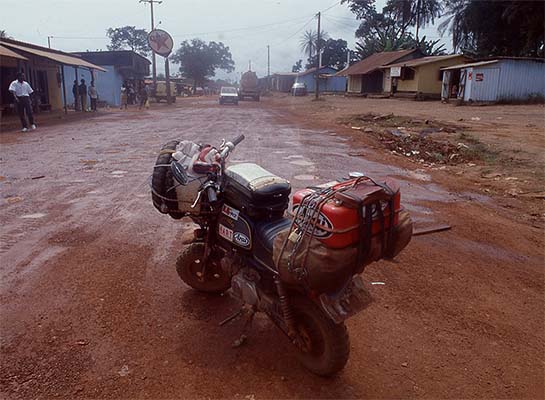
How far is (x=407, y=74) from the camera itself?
35156mm

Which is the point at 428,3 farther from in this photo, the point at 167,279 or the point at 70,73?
the point at 167,279

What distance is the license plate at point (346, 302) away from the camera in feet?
7.41

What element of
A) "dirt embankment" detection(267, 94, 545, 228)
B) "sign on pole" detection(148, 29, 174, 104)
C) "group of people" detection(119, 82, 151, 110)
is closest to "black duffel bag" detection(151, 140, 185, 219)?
"dirt embankment" detection(267, 94, 545, 228)

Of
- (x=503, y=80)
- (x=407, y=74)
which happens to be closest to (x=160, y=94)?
(x=407, y=74)

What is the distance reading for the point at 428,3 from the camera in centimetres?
5381

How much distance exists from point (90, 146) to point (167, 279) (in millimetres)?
8228

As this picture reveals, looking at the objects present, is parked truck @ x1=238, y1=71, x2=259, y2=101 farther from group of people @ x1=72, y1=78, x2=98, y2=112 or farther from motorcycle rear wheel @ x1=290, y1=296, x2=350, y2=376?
motorcycle rear wheel @ x1=290, y1=296, x2=350, y2=376

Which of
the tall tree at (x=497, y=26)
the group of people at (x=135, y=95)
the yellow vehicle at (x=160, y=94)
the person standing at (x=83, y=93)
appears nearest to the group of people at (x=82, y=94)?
the person standing at (x=83, y=93)

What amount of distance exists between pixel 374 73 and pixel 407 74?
23.7 ft

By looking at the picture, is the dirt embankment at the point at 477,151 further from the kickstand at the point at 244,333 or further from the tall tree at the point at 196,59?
the tall tree at the point at 196,59

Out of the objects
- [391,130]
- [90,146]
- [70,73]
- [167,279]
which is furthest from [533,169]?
[70,73]

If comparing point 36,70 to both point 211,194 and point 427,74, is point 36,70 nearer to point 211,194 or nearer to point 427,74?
point 211,194

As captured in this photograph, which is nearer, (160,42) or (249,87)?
(160,42)

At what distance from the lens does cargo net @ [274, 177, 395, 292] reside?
204 cm
